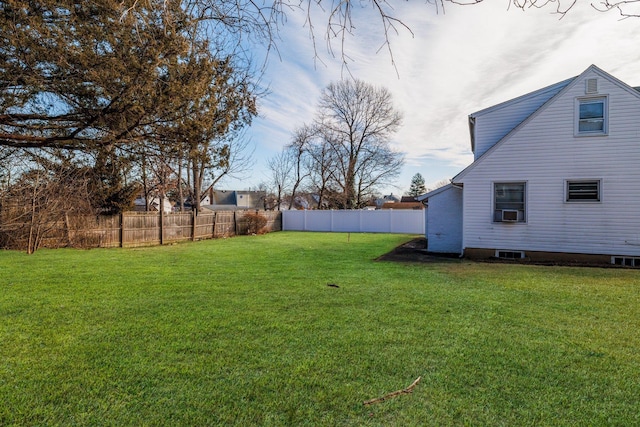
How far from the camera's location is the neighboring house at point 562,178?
948cm

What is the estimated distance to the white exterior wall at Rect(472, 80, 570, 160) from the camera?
10953mm

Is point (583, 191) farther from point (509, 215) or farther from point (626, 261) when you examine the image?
point (626, 261)

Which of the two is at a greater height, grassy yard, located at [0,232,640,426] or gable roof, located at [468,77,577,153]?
gable roof, located at [468,77,577,153]

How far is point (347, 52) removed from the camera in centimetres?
272

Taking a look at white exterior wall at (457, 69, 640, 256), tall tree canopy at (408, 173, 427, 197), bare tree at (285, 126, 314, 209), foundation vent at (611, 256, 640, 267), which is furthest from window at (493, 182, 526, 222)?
tall tree canopy at (408, 173, 427, 197)

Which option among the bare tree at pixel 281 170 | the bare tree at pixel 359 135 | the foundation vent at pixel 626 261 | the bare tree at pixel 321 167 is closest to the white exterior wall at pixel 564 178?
the foundation vent at pixel 626 261

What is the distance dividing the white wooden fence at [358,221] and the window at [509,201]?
11.4 m

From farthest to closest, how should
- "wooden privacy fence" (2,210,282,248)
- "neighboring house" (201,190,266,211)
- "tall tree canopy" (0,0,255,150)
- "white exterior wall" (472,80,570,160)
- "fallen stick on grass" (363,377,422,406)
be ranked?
"neighboring house" (201,190,266,211), "wooden privacy fence" (2,210,282,248), "white exterior wall" (472,80,570,160), "tall tree canopy" (0,0,255,150), "fallen stick on grass" (363,377,422,406)

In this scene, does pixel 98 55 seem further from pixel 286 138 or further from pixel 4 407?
pixel 286 138

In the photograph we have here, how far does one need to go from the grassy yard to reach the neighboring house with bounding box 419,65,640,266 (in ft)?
14.0

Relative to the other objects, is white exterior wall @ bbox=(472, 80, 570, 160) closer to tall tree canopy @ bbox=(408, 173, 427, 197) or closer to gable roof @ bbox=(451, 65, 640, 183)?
gable roof @ bbox=(451, 65, 640, 183)

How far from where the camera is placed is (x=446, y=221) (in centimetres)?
1279

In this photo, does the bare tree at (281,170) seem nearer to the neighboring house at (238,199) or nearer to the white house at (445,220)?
the neighboring house at (238,199)

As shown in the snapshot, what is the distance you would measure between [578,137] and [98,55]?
38.2 feet
